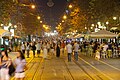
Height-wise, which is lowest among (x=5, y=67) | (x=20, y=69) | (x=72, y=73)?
(x=72, y=73)

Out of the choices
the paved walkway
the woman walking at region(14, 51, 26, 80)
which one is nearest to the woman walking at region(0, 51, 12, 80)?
the woman walking at region(14, 51, 26, 80)

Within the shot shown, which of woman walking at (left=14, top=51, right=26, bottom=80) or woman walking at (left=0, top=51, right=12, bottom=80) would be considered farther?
woman walking at (left=14, top=51, right=26, bottom=80)

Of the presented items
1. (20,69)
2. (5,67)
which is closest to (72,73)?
(20,69)

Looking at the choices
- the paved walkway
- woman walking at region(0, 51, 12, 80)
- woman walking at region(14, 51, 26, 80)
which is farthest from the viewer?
the paved walkway

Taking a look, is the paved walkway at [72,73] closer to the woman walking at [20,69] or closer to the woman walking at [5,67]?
the woman walking at [20,69]

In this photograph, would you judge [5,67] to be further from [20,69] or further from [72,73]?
[72,73]

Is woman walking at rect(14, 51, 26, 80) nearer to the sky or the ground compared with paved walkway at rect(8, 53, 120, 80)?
nearer to the sky

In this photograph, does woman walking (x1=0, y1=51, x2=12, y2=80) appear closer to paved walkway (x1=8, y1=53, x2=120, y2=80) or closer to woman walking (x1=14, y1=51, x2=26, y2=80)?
woman walking (x1=14, y1=51, x2=26, y2=80)

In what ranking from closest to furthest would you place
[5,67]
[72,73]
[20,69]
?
[5,67] → [20,69] → [72,73]

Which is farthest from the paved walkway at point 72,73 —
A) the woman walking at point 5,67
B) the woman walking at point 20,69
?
the woman walking at point 5,67

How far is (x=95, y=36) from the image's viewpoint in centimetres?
4612

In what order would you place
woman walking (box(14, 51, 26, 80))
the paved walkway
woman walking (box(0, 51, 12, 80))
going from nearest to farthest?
woman walking (box(0, 51, 12, 80))
woman walking (box(14, 51, 26, 80))
the paved walkway

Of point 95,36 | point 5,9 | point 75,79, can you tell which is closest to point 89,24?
point 95,36

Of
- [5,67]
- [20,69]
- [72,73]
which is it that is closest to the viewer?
[5,67]
